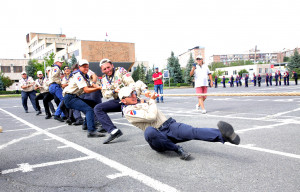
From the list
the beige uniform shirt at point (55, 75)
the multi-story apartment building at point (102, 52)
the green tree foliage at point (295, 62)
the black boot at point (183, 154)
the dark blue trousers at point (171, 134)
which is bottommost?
the black boot at point (183, 154)

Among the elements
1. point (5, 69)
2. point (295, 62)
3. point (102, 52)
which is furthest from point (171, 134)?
point (5, 69)

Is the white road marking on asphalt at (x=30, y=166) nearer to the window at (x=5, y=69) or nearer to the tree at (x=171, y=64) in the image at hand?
the tree at (x=171, y=64)

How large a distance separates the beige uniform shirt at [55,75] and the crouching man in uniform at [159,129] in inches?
224

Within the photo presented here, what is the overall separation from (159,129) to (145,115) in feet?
1.07

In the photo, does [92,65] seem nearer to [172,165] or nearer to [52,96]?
[52,96]

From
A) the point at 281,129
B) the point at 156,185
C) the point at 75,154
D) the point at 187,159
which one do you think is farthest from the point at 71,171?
the point at 281,129

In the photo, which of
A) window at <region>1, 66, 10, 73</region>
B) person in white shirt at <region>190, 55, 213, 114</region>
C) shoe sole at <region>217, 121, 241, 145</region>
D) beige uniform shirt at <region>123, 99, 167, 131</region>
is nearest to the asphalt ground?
shoe sole at <region>217, 121, 241, 145</region>

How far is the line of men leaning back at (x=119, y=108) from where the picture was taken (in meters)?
3.86

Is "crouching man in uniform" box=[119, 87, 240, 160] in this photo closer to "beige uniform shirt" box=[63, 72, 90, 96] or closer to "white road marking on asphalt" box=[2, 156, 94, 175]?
"white road marking on asphalt" box=[2, 156, 94, 175]

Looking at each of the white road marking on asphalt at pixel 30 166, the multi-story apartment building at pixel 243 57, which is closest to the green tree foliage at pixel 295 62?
the white road marking on asphalt at pixel 30 166

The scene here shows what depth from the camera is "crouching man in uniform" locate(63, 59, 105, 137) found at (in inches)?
240

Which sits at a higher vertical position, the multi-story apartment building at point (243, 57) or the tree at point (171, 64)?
the multi-story apartment building at point (243, 57)

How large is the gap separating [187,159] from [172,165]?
0.31 metres

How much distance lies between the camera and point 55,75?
9.27 meters
